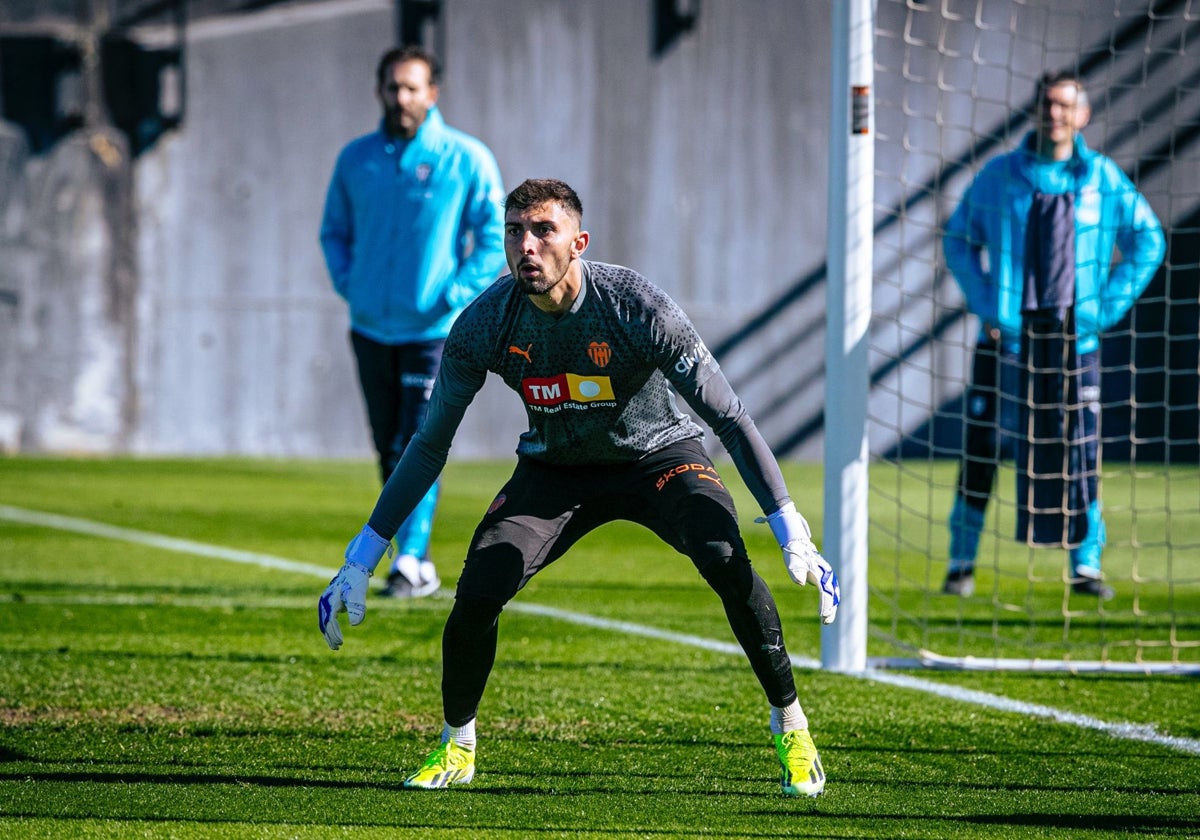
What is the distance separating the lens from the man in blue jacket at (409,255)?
7156mm

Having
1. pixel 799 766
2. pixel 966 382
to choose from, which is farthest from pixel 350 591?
pixel 966 382

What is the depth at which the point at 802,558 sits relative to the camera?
396 cm

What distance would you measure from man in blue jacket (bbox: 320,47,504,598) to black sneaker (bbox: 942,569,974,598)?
2728mm

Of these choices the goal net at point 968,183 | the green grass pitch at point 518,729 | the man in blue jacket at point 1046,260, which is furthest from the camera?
the goal net at point 968,183

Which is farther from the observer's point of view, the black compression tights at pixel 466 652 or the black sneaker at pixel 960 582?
the black sneaker at pixel 960 582

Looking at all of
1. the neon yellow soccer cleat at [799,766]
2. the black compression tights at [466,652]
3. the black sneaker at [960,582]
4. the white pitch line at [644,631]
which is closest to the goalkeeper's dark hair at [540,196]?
the black compression tights at [466,652]

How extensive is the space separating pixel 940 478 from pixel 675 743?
10.4m

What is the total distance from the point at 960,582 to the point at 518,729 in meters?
3.41

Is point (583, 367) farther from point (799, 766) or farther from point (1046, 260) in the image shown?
point (1046, 260)

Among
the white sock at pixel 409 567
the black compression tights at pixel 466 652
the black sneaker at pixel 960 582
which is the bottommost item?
the black sneaker at pixel 960 582

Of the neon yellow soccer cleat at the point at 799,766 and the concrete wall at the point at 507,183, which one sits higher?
the concrete wall at the point at 507,183

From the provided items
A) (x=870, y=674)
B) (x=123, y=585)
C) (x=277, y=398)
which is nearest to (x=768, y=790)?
(x=870, y=674)

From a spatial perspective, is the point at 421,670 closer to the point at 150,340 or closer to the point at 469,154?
the point at 469,154

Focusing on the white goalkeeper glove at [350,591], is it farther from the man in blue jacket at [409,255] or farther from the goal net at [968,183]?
the goal net at [968,183]
